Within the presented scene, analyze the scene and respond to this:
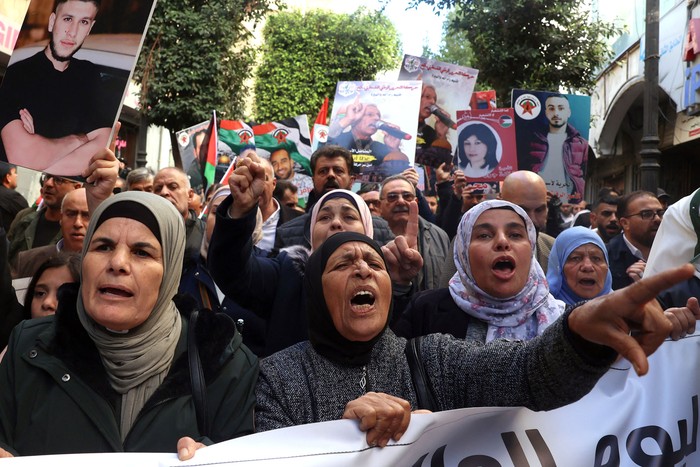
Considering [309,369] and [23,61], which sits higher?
[23,61]

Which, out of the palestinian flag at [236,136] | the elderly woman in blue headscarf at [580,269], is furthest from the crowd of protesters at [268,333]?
the palestinian flag at [236,136]

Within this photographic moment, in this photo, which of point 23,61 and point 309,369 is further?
point 23,61

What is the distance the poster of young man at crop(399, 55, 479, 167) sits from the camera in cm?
870

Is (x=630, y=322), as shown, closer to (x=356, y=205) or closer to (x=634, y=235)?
(x=356, y=205)

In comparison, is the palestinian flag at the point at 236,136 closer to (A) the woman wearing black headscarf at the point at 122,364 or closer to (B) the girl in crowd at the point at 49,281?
(B) the girl in crowd at the point at 49,281

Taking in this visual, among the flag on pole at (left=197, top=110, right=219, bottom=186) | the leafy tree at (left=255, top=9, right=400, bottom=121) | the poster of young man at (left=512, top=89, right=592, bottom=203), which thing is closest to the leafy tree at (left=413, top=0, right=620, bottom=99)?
the flag on pole at (left=197, top=110, right=219, bottom=186)

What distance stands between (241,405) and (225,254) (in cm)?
99

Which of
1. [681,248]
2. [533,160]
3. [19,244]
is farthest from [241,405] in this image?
[533,160]

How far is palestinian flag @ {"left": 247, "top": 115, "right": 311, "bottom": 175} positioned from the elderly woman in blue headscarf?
5.99m

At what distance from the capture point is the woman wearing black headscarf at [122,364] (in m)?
2.09

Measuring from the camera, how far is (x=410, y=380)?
234 cm

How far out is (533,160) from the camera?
23.2ft

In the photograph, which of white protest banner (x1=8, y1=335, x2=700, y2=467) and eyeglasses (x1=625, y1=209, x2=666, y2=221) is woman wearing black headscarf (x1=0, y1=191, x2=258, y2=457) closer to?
white protest banner (x1=8, y1=335, x2=700, y2=467)

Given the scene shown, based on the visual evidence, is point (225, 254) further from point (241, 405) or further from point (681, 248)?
point (681, 248)
